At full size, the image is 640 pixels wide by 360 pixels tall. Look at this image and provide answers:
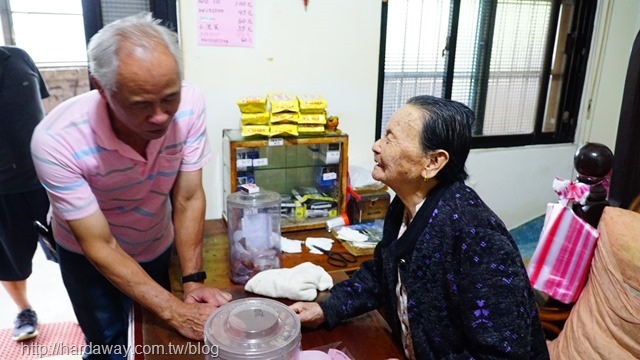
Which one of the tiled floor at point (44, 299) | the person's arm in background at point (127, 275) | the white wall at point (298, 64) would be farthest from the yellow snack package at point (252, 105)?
the tiled floor at point (44, 299)

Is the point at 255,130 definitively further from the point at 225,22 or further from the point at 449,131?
the point at 449,131

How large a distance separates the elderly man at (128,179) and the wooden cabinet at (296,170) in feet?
1.43

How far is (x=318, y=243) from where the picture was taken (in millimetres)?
1839

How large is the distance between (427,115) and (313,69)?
4.07 ft

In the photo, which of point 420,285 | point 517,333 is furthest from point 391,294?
point 517,333

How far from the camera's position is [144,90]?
1044mm

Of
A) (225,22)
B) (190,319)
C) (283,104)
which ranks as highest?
(225,22)

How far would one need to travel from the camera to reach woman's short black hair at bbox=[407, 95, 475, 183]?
1.04m

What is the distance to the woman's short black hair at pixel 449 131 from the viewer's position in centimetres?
104

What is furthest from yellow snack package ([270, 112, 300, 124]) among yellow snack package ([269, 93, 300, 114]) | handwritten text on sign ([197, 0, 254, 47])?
handwritten text on sign ([197, 0, 254, 47])

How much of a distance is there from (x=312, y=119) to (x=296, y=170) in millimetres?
314

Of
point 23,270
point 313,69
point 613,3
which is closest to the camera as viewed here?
point 313,69

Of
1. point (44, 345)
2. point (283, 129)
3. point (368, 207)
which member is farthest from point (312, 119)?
point (44, 345)

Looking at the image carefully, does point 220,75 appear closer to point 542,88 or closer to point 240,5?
point 240,5
